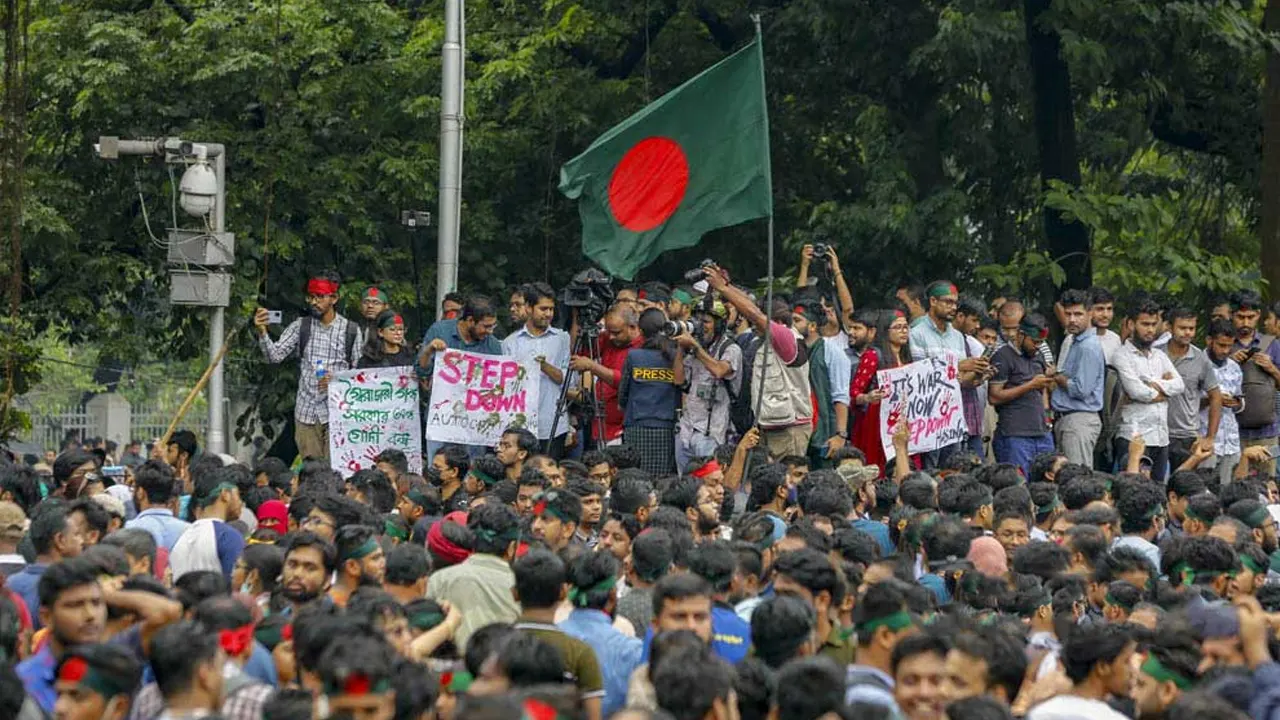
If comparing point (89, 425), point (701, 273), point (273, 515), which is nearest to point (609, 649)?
point (273, 515)

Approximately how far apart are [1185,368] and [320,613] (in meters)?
10.1

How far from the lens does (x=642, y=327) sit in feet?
49.8

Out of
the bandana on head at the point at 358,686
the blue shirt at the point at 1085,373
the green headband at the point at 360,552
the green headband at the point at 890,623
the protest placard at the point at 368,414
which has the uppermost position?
the blue shirt at the point at 1085,373

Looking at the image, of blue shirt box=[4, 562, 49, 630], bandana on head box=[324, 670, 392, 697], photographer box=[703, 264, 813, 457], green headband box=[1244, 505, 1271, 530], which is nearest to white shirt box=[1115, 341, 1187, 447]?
photographer box=[703, 264, 813, 457]

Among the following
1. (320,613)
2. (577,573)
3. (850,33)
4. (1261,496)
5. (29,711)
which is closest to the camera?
(29,711)

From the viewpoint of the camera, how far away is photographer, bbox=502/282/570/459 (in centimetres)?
1575

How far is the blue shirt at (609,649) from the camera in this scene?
8.09m

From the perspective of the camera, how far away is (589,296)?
15.6 meters

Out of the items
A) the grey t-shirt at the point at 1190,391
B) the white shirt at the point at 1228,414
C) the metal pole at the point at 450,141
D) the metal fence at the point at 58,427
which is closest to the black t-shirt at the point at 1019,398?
the grey t-shirt at the point at 1190,391

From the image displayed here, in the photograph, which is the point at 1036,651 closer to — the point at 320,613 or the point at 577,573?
the point at 577,573

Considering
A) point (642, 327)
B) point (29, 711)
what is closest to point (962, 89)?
point (642, 327)

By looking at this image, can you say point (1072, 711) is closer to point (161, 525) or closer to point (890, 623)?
point (890, 623)

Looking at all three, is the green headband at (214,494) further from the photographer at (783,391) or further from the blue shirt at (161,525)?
the photographer at (783,391)

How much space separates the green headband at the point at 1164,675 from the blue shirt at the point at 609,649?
192 cm
